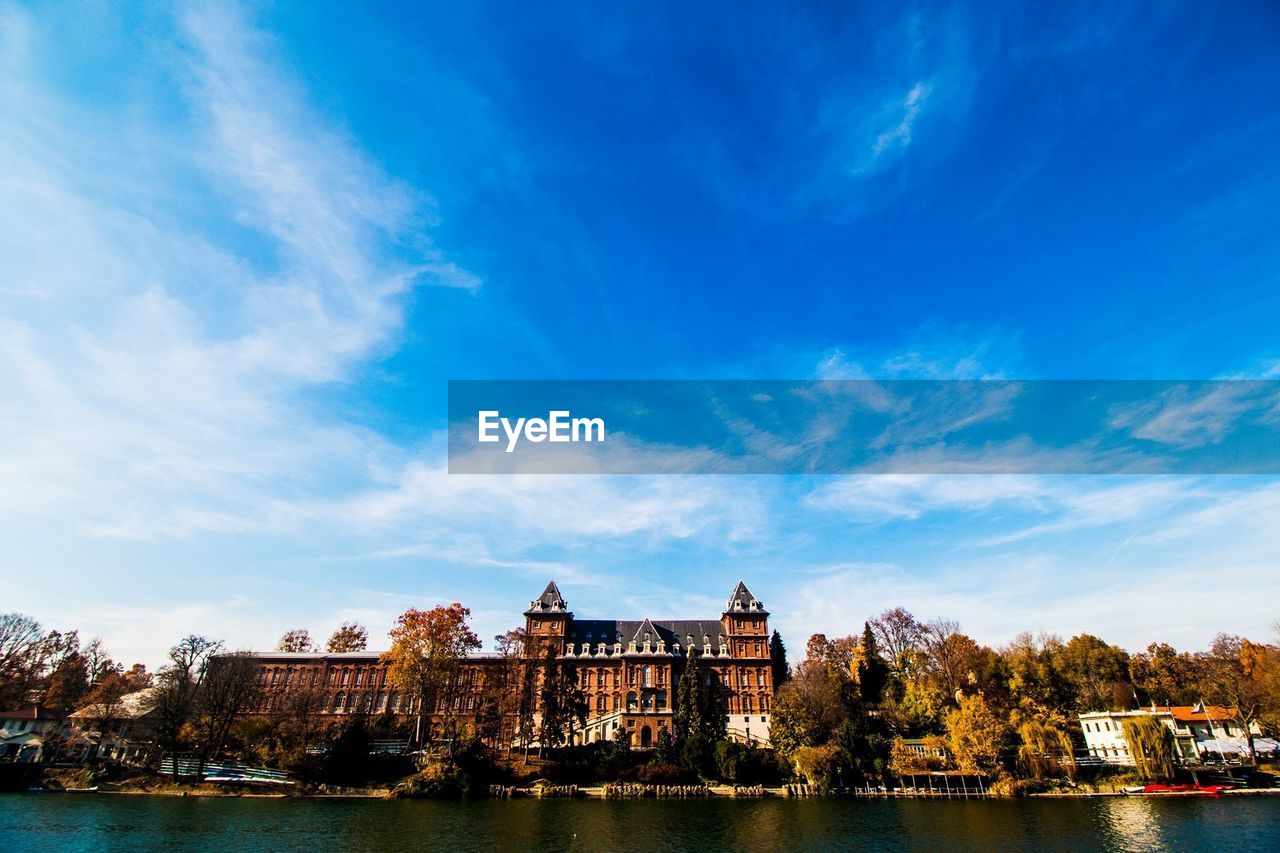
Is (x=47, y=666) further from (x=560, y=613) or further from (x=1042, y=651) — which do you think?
(x=1042, y=651)

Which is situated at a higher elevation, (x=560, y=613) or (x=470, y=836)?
(x=560, y=613)

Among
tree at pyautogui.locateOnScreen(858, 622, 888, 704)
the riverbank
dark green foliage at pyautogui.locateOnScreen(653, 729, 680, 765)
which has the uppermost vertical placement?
tree at pyautogui.locateOnScreen(858, 622, 888, 704)

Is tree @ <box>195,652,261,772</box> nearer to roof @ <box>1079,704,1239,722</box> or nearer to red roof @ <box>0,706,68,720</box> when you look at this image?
red roof @ <box>0,706,68,720</box>

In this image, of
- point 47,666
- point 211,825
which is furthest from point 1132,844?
point 47,666

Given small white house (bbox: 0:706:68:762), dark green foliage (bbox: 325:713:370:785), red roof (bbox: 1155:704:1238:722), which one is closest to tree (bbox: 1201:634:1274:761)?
red roof (bbox: 1155:704:1238:722)

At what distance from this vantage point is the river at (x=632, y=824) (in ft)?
106

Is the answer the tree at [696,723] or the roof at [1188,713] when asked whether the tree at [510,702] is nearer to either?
the tree at [696,723]

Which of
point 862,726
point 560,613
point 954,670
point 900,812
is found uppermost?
point 560,613

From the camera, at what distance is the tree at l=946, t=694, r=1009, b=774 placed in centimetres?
5350

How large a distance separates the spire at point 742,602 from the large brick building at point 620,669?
0.44 ft

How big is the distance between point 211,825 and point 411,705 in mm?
38913

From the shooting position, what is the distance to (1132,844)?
105ft

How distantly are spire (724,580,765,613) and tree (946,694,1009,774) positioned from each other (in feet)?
93.5

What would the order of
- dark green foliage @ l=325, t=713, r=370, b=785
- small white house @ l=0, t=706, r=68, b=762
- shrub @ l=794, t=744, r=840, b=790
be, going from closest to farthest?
dark green foliage @ l=325, t=713, r=370, b=785
shrub @ l=794, t=744, r=840, b=790
small white house @ l=0, t=706, r=68, b=762
